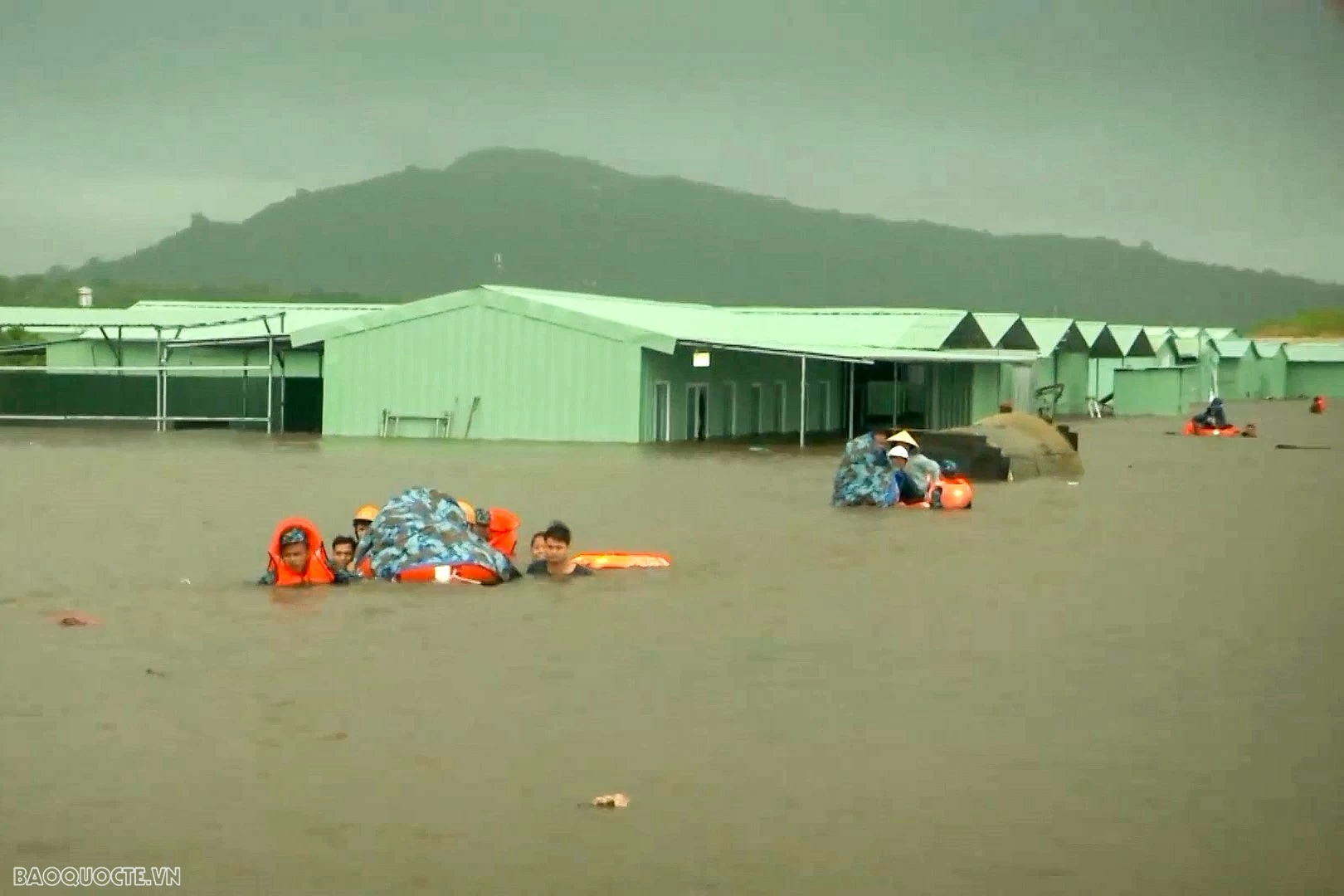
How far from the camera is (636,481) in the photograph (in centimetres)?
A: 3378

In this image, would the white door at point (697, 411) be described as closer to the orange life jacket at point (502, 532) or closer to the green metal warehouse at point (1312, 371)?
the orange life jacket at point (502, 532)

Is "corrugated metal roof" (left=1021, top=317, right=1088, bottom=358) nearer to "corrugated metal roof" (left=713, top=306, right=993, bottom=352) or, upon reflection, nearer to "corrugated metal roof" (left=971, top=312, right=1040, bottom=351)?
"corrugated metal roof" (left=971, top=312, right=1040, bottom=351)

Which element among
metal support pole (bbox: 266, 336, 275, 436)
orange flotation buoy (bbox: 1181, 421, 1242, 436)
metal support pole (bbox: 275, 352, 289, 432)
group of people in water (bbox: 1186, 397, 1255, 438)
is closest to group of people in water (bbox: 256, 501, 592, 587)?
metal support pole (bbox: 266, 336, 275, 436)

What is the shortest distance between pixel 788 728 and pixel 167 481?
22826mm

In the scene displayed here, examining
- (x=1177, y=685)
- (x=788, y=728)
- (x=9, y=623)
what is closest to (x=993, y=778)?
(x=788, y=728)

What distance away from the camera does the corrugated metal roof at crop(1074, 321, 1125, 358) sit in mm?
83875

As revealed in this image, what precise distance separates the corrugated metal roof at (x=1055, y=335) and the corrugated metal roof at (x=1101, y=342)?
204 centimetres

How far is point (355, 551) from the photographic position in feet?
61.6

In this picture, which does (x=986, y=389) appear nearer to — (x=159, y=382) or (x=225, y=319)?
(x=225, y=319)

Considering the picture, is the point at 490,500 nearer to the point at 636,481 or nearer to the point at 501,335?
the point at 636,481

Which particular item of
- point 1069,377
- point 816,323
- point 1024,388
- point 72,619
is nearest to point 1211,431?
point 816,323

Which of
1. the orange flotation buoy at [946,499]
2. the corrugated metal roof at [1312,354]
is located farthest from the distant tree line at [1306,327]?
the orange flotation buoy at [946,499]

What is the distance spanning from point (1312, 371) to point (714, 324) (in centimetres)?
7448

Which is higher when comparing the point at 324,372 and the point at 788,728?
the point at 324,372
